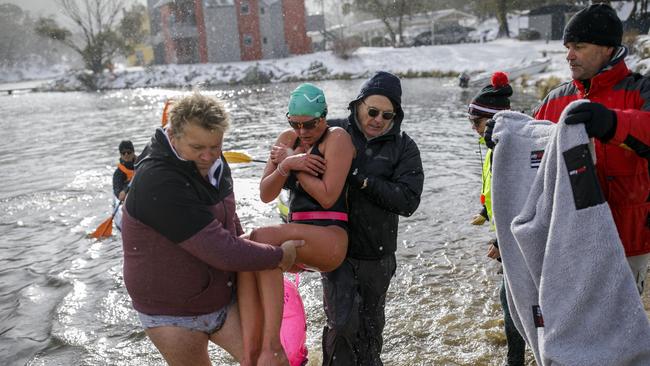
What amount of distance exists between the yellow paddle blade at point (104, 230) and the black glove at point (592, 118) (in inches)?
305

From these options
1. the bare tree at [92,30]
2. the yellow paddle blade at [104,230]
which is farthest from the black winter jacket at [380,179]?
the bare tree at [92,30]

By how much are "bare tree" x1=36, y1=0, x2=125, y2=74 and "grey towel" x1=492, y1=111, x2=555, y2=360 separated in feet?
197

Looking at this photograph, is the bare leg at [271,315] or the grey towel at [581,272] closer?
the grey towel at [581,272]

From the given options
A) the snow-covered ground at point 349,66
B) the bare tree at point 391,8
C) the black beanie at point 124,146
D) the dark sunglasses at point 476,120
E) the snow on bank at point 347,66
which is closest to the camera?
the dark sunglasses at point 476,120

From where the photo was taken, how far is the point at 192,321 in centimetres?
290

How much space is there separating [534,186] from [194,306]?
1.92 metres

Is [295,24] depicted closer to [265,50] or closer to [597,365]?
[265,50]

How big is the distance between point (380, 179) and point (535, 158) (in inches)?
43.2

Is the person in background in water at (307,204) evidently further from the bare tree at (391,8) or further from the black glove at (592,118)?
the bare tree at (391,8)

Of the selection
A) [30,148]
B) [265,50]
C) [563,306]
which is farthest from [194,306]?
[265,50]

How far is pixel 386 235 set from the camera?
3.49 m

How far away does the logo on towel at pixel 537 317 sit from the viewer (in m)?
2.43


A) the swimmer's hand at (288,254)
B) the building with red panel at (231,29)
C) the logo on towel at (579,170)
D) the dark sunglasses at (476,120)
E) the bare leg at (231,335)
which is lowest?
the bare leg at (231,335)

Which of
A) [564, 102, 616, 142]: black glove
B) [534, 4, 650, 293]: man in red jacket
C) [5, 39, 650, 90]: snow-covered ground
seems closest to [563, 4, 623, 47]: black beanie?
[534, 4, 650, 293]: man in red jacket
